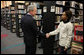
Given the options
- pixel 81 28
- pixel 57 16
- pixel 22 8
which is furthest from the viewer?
pixel 22 8

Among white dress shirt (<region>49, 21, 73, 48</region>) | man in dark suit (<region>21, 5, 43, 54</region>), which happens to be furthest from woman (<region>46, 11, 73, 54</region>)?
man in dark suit (<region>21, 5, 43, 54</region>)

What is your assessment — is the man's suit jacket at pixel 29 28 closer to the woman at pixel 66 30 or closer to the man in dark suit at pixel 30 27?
the man in dark suit at pixel 30 27

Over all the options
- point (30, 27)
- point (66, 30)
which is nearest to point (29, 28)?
point (30, 27)

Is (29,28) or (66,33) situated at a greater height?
(29,28)

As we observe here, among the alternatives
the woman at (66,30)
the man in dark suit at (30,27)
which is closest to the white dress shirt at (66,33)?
the woman at (66,30)

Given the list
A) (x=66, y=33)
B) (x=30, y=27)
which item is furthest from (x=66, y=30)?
(x=30, y=27)

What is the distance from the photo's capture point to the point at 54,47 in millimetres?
3814

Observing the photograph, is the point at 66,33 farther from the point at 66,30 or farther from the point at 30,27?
the point at 30,27

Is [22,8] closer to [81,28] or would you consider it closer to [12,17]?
[12,17]

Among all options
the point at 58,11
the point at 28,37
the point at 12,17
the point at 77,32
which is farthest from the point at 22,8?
the point at 77,32

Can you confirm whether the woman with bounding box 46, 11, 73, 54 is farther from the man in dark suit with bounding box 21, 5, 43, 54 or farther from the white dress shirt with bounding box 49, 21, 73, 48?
the man in dark suit with bounding box 21, 5, 43, 54

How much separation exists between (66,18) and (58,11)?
1347 mm

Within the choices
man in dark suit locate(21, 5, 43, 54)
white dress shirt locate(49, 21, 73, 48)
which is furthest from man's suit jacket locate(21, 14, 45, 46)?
white dress shirt locate(49, 21, 73, 48)

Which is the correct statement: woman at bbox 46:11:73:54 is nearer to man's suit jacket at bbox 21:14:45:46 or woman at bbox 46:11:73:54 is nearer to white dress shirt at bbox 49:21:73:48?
white dress shirt at bbox 49:21:73:48
